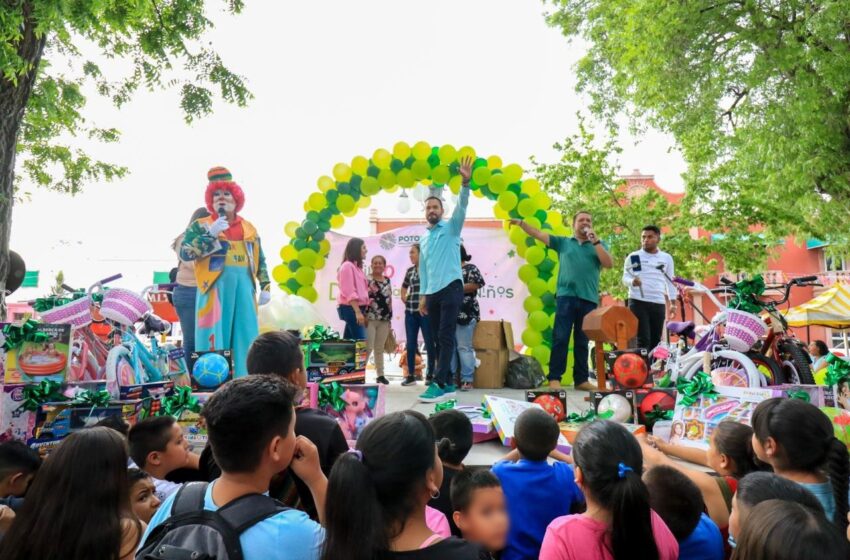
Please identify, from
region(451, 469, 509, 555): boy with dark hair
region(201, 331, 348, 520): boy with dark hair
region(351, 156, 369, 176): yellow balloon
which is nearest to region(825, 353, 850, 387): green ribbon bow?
A: region(451, 469, 509, 555): boy with dark hair

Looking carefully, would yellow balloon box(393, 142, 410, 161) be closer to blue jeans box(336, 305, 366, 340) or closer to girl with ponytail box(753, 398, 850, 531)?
blue jeans box(336, 305, 366, 340)

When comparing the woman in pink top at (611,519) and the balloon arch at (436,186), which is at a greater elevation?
the balloon arch at (436,186)

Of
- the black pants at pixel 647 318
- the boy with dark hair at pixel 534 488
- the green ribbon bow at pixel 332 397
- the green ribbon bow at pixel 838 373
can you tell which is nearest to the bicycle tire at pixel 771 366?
the green ribbon bow at pixel 838 373

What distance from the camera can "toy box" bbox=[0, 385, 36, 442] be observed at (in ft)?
10.1

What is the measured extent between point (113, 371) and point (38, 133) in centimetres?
720

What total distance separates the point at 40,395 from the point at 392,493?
2.64m

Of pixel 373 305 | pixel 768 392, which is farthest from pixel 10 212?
pixel 768 392

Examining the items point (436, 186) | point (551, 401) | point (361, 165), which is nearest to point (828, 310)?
point (436, 186)

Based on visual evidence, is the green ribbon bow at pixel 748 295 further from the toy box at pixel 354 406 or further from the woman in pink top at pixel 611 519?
the woman in pink top at pixel 611 519

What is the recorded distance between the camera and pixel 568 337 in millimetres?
5820

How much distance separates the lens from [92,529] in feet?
5.26

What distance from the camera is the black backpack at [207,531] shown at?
3.75ft

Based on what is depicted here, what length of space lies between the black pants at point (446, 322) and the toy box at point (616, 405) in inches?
63.0

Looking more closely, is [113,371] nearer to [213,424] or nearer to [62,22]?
[62,22]
